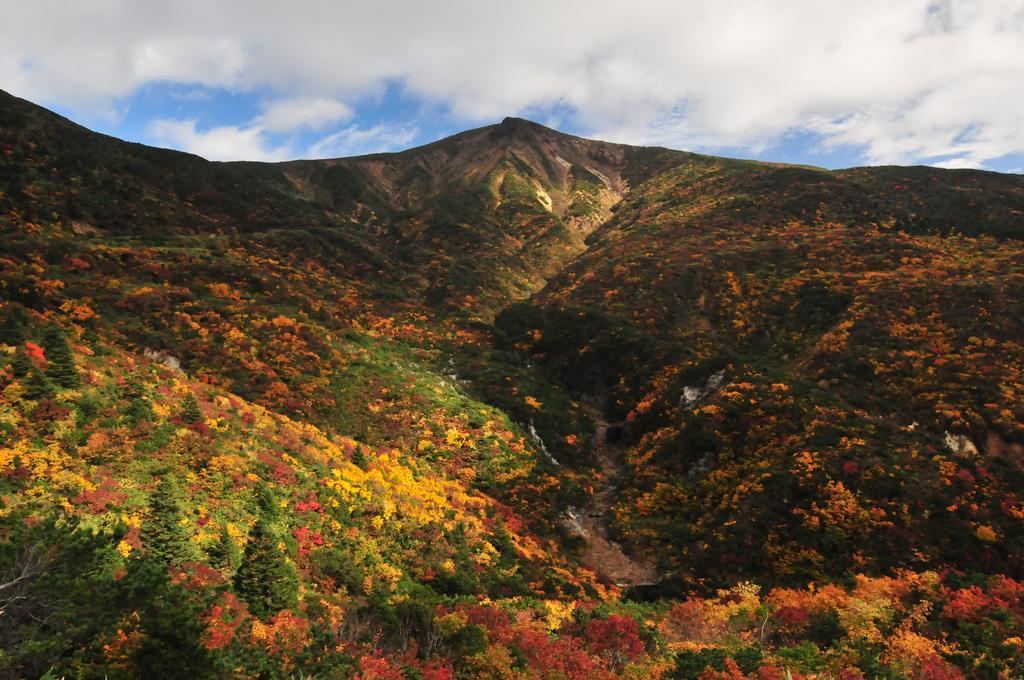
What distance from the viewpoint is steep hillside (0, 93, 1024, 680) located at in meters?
14.0

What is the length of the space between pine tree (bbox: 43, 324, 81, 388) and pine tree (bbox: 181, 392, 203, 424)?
3.77 metres

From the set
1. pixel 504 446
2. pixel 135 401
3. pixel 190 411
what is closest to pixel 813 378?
pixel 504 446

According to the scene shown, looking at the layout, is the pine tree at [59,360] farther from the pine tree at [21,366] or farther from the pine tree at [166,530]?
the pine tree at [166,530]

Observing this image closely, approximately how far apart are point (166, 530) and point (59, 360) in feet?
34.4

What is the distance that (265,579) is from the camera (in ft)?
49.4

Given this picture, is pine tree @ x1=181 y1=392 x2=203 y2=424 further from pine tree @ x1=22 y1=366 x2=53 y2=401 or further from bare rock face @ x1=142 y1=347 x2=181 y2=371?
bare rock face @ x1=142 y1=347 x2=181 y2=371

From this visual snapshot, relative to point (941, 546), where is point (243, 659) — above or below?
above

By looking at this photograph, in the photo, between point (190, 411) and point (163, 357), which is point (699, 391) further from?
point (163, 357)

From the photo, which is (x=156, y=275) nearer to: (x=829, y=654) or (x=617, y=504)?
(x=617, y=504)

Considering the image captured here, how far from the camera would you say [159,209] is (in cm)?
6881

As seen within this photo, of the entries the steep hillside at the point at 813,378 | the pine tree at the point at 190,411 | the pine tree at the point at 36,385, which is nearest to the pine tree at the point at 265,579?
the pine tree at the point at 190,411

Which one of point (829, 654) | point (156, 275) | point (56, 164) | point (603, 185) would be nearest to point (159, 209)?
point (56, 164)

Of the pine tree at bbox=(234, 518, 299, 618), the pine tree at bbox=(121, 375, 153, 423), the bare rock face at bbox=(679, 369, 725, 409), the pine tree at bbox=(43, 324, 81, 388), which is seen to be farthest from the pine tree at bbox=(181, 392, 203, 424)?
the bare rock face at bbox=(679, 369, 725, 409)

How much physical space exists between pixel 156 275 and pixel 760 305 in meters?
59.5
